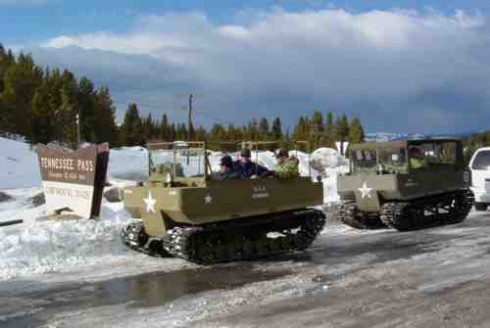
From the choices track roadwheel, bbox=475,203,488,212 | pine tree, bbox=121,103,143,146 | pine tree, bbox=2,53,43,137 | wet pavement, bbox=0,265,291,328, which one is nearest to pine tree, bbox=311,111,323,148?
pine tree, bbox=121,103,143,146

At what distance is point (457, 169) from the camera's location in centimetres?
1930

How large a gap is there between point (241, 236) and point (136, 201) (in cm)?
191

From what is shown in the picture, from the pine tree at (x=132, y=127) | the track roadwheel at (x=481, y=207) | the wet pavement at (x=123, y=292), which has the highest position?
the pine tree at (x=132, y=127)

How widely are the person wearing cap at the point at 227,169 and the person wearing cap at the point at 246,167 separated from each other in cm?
10

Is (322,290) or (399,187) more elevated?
(399,187)

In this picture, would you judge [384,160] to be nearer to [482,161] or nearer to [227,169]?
[482,161]

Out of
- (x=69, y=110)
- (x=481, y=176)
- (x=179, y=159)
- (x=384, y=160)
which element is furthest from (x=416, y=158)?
(x=69, y=110)

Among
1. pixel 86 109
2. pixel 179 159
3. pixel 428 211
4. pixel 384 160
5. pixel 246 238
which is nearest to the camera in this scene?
pixel 179 159

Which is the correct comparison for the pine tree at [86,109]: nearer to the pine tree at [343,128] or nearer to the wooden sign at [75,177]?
the pine tree at [343,128]

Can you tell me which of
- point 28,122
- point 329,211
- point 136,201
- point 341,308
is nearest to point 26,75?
point 28,122

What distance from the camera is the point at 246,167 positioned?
527 inches

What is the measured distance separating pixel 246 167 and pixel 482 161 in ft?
32.4

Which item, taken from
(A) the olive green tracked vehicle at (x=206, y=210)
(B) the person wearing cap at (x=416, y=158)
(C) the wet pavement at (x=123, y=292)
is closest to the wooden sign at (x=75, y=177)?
(A) the olive green tracked vehicle at (x=206, y=210)

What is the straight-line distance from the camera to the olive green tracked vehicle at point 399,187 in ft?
57.0
